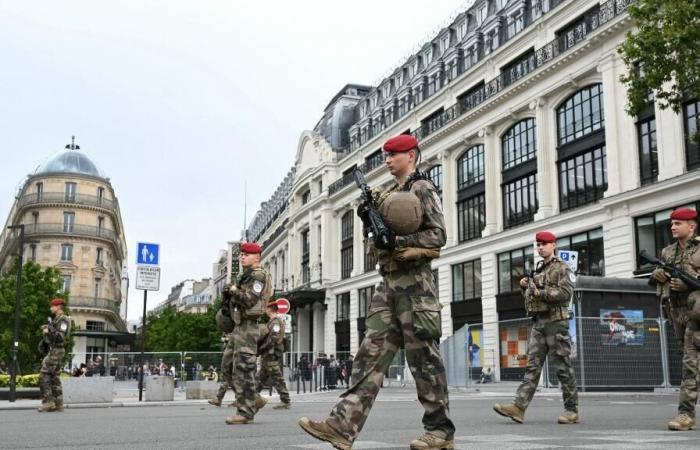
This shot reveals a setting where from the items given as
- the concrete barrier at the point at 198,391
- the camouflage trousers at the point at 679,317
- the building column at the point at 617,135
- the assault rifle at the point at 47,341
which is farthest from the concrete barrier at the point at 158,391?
the building column at the point at 617,135

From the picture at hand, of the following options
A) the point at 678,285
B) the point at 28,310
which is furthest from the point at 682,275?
the point at 28,310

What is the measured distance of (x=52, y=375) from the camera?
1353 centimetres

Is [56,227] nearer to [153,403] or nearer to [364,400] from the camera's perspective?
[153,403]

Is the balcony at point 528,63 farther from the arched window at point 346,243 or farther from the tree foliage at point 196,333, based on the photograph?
the tree foliage at point 196,333

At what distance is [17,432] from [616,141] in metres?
27.3

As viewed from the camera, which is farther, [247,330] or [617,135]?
[617,135]

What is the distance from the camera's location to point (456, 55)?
149 feet

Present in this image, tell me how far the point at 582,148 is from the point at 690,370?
27.0 meters

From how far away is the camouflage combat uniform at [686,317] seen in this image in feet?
25.9

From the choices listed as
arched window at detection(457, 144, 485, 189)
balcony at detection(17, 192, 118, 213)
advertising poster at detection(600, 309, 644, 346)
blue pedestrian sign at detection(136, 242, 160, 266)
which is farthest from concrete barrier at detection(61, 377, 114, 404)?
balcony at detection(17, 192, 118, 213)

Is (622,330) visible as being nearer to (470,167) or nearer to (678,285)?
(678,285)

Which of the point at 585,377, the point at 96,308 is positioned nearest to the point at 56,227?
the point at 96,308

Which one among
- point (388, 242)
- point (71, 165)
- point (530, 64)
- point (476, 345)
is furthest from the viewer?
point (71, 165)

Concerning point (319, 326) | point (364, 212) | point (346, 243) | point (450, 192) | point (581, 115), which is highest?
point (581, 115)
